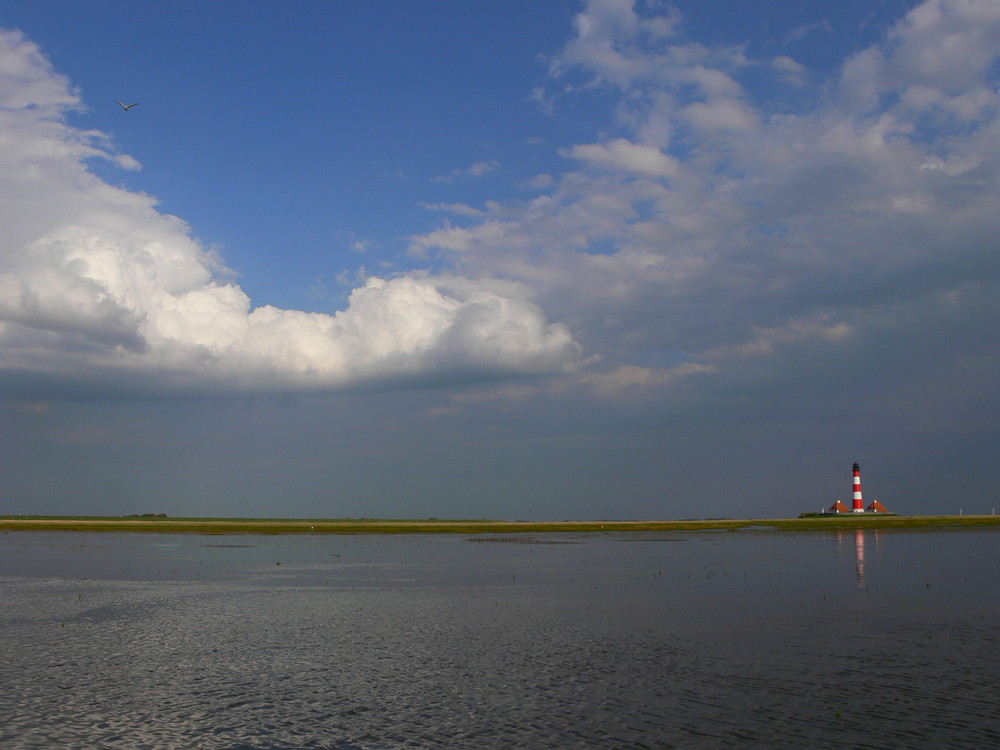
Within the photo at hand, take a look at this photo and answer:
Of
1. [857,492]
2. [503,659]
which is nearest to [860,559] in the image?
[503,659]

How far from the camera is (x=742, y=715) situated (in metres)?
21.0

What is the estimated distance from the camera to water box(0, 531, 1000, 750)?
20.2 metres

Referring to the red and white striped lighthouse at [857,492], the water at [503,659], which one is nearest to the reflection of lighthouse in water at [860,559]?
the water at [503,659]

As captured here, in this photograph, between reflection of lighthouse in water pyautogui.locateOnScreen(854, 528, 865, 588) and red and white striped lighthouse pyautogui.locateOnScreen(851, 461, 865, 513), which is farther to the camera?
red and white striped lighthouse pyautogui.locateOnScreen(851, 461, 865, 513)

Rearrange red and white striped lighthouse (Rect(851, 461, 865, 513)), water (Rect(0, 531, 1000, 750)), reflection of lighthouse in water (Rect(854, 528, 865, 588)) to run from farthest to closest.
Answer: red and white striped lighthouse (Rect(851, 461, 865, 513)), reflection of lighthouse in water (Rect(854, 528, 865, 588)), water (Rect(0, 531, 1000, 750))

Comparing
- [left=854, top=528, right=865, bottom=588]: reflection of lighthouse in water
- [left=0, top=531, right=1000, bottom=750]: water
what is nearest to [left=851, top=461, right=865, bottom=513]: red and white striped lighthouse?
[left=854, top=528, right=865, bottom=588]: reflection of lighthouse in water

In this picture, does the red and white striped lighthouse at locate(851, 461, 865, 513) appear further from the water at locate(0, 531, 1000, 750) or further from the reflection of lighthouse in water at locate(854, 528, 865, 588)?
the water at locate(0, 531, 1000, 750)

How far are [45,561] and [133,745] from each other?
61.5 meters

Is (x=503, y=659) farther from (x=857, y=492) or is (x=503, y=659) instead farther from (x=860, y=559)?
(x=857, y=492)

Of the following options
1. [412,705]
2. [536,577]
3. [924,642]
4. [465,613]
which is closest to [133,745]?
[412,705]

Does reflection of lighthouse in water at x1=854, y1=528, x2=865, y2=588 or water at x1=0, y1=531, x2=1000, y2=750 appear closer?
water at x1=0, y1=531, x2=1000, y2=750

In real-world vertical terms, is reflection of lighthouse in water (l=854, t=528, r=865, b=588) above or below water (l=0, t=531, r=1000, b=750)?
below

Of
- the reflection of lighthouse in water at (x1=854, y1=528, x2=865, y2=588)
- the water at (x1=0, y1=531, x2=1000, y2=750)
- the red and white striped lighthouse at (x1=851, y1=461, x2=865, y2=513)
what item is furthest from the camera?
the red and white striped lighthouse at (x1=851, y1=461, x2=865, y2=513)

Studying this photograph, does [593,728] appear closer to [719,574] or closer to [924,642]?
[924,642]
